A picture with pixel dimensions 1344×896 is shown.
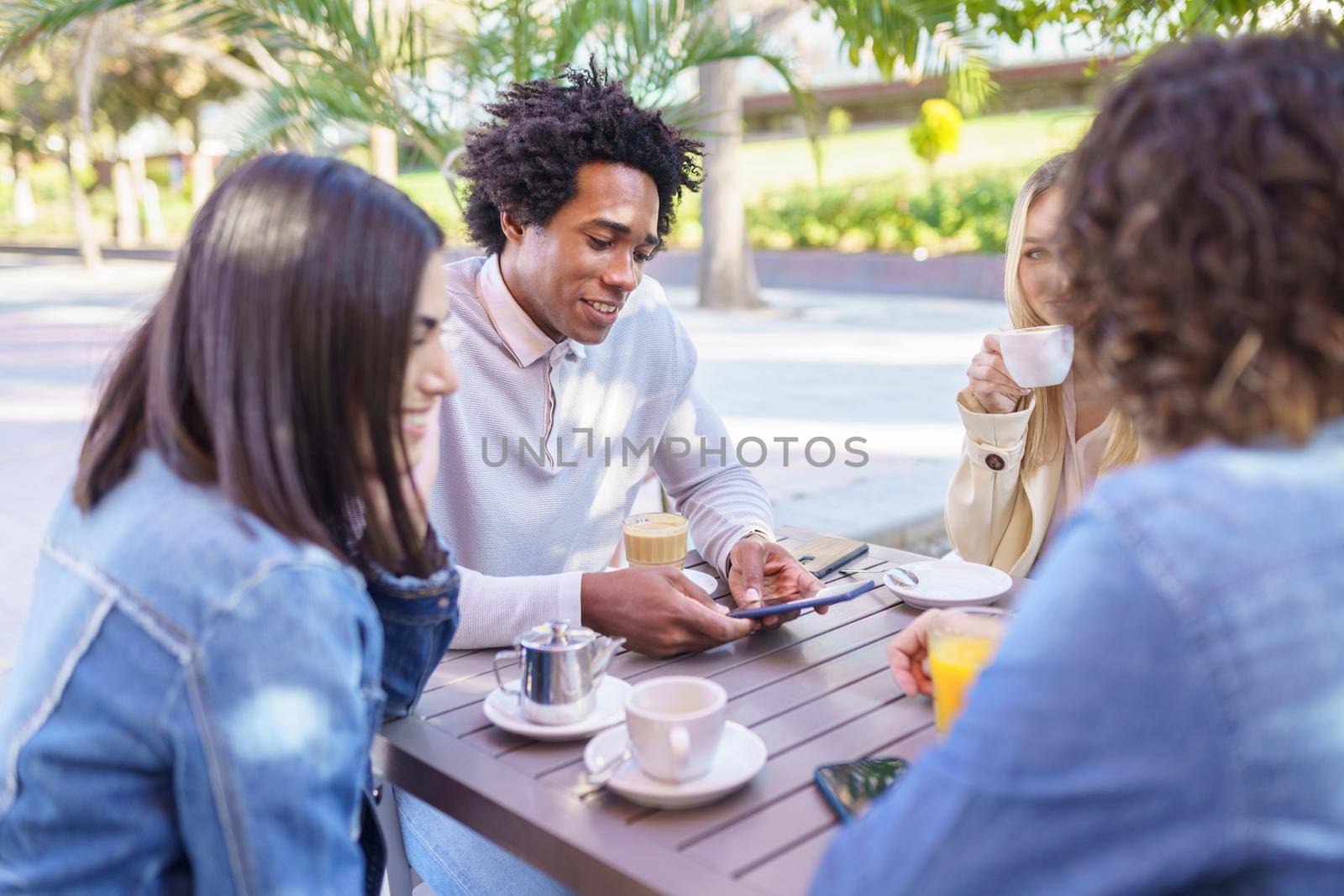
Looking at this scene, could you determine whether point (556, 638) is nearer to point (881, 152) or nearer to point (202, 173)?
point (881, 152)

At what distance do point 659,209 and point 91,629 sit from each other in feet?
6.35

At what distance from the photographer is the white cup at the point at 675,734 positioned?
1214 millimetres

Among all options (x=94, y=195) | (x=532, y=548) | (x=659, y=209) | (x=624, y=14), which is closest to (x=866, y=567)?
(x=532, y=548)

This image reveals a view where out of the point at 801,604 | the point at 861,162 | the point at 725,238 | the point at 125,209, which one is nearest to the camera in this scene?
the point at 801,604

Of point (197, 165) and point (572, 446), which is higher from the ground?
point (572, 446)

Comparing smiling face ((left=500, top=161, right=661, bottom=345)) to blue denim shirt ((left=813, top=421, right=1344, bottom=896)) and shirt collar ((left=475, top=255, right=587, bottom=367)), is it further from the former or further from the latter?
blue denim shirt ((left=813, top=421, right=1344, bottom=896))

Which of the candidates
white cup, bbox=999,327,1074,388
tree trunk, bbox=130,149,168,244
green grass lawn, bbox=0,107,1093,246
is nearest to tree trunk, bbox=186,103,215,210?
tree trunk, bbox=130,149,168,244

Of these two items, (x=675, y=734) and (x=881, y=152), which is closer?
(x=675, y=734)

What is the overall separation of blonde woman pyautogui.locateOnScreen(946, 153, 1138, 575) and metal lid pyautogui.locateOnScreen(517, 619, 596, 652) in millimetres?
1191

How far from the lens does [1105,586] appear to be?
0.77m

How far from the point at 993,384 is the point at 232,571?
5.50 ft

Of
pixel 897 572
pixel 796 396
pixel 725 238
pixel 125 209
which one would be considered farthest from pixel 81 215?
pixel 897 572

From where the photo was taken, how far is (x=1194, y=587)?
741mm

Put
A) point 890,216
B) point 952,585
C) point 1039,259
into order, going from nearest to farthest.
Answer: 1. point 952,585
2. point 1039,259
3. point 890,216
